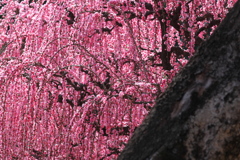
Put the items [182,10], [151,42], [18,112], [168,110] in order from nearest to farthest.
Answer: [168,110], [182,10], [18,112], [151,42]

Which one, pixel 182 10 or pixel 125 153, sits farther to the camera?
pixel 182 10

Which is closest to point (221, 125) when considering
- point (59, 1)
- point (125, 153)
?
point (125, 153)

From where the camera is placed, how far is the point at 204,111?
806mm

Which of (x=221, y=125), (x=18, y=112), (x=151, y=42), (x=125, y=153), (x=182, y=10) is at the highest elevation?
(x=182, y=10)

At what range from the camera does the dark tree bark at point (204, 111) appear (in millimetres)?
786

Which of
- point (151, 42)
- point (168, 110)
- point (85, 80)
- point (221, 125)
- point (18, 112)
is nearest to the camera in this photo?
point (221, 125)

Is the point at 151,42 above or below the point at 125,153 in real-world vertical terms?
above

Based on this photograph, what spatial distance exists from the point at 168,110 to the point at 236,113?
0.60 feet

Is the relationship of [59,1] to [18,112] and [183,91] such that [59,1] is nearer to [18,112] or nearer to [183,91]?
[18,112]

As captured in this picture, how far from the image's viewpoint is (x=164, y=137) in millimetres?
834

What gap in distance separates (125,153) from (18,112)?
2865 mm

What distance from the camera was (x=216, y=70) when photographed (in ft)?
2.75

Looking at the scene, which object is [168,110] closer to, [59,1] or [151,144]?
[151,144]

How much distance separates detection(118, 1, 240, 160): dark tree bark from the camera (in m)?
0.79
